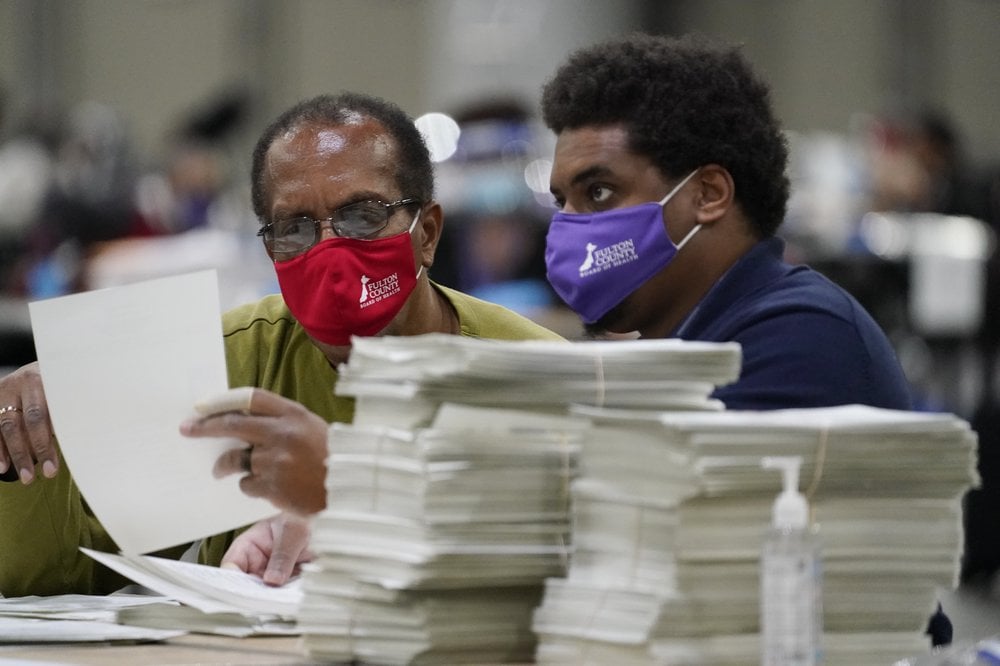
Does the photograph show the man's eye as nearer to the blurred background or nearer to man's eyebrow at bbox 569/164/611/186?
man's eyebrow at bbox 569/164/611/186

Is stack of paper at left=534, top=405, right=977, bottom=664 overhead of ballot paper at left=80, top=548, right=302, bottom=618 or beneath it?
overhead

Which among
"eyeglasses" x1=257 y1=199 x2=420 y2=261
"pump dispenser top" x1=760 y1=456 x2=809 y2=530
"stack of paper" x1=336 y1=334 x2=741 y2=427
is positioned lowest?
"pump dispenser top" x1=760 y1=456 x2=809 y2=530

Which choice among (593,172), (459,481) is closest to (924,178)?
(593,172)

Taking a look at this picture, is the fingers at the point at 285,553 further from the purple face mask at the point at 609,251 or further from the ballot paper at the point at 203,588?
the purple face mask at the point at 609,251

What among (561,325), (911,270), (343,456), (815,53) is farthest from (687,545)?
(815,53)

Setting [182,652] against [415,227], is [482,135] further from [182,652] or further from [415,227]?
[182,652]

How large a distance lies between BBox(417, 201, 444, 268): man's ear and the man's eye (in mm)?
420

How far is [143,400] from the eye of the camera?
5.86 ft

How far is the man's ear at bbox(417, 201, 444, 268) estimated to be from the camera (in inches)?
106

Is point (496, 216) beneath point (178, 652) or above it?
beneath

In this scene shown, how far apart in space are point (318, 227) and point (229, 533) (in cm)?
54

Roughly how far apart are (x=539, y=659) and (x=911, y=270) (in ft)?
19.1

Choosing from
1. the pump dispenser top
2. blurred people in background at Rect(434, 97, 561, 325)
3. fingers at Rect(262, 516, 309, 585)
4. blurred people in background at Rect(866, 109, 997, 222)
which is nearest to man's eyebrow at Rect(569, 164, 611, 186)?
fingers at Rect(262, 516, 309, 585)

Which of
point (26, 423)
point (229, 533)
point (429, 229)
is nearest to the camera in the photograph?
point (26, 423)
